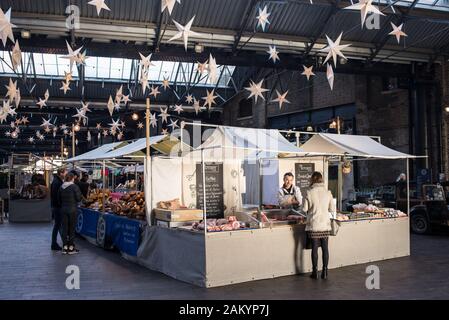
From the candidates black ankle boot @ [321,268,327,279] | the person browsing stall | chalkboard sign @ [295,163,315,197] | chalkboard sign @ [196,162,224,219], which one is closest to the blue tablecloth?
chalkboard sign @ [196,162,224,219]

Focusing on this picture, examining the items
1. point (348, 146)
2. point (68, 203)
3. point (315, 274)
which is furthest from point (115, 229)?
point (348, 146)

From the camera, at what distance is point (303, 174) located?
1100 centimetres

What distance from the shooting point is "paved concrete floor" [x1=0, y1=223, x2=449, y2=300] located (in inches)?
245

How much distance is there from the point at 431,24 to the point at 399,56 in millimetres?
1483

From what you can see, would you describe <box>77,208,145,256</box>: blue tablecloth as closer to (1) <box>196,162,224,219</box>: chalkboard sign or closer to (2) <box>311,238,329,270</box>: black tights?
(1) <box>196,162,224,219</box>: chalkboard sign

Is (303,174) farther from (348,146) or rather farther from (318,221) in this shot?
(318,221)

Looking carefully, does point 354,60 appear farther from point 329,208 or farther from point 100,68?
point 100,68

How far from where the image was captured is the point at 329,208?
7.29 meters

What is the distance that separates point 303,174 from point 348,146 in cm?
229

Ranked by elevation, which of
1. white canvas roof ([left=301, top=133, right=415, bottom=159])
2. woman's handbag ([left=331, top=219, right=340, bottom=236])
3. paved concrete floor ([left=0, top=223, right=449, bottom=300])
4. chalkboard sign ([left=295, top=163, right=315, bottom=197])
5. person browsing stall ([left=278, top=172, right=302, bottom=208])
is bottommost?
paved concrete floor ([left=0, top=223, right=449, bottom=300])

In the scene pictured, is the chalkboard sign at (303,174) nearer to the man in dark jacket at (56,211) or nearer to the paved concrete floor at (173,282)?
the paved concrete floor at (173,282)

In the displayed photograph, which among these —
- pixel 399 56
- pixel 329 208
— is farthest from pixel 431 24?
pixel 329 208

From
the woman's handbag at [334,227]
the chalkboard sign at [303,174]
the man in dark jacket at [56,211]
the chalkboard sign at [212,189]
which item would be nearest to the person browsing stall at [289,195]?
the chalkboard sign at [212,189]

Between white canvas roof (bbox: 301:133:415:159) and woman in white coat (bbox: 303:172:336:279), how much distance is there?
1.66 metres
